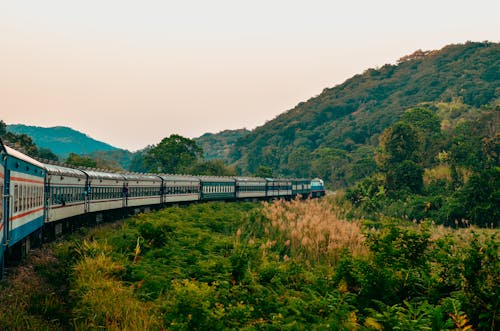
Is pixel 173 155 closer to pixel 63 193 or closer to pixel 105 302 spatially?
pixel 63 193

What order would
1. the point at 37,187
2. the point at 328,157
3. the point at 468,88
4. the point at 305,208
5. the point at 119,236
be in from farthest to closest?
the point at 468,88
the point at 328,157
the point at 305,208
the point at 119,236
the point at 37,187

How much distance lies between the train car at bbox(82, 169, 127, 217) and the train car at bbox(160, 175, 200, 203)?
814cm

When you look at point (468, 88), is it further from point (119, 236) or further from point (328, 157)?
point (119, 236)

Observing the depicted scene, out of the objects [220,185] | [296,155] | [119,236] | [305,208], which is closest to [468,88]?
[296,155]

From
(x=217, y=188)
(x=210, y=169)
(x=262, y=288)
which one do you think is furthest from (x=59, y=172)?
(x=210, y=169)

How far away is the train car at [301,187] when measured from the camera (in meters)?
70.0

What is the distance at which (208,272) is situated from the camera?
13.1m

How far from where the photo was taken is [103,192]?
30828 mm

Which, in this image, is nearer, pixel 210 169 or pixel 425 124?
pixel 425 124

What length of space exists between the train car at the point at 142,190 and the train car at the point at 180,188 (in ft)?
3.65

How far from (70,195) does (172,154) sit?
9055 centimetres

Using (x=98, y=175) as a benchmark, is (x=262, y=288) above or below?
below

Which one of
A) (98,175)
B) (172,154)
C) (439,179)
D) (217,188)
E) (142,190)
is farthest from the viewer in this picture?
(172,154)

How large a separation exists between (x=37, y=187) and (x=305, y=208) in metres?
15.2
